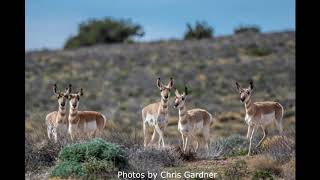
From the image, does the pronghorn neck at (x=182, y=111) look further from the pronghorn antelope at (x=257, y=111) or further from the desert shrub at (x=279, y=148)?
the desert shrub at (x=279, y=148)

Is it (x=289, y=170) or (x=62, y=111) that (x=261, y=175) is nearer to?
(x=289, y=170)

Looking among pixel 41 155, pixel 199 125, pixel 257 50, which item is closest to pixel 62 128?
pixel 41 155

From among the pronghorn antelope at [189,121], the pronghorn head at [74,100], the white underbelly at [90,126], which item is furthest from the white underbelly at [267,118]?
the pronghorn head at [74,100]

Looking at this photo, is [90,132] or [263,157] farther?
[90,132]

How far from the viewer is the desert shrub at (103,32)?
74062mm

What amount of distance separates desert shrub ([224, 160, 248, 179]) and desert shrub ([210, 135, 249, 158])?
1.30 metres

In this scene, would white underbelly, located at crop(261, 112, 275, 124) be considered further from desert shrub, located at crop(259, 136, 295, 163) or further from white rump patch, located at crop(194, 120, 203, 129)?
white rump patch, located at crop(194, 120, 203, 129)

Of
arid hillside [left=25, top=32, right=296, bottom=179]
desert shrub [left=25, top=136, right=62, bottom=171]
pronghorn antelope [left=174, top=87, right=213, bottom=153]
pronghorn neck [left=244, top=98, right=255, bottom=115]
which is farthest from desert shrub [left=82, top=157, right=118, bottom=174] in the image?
arid hillside [left=25, top=32, right=296, bottom=179]

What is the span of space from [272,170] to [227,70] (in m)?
31.9

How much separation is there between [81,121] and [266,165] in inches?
168
